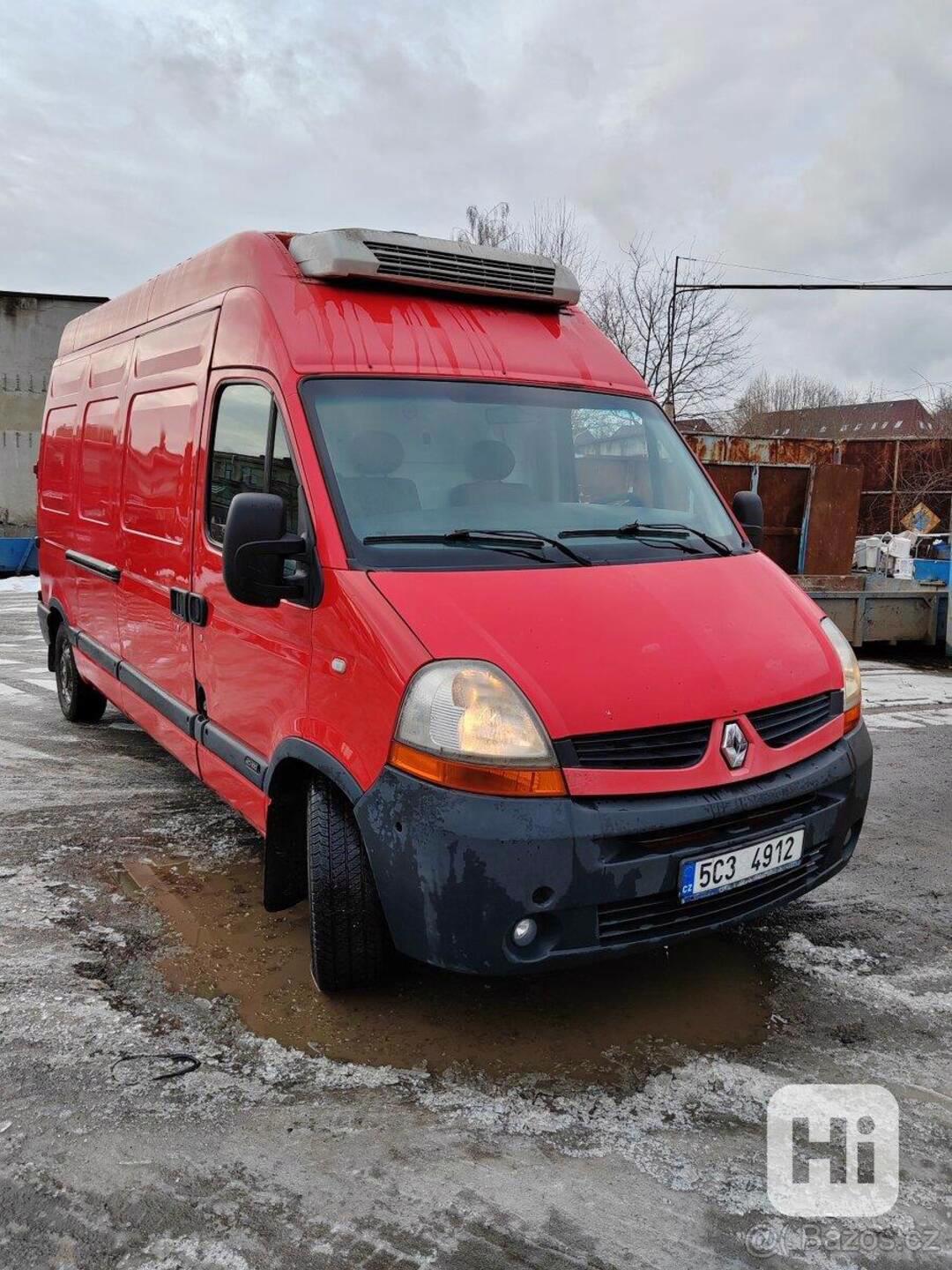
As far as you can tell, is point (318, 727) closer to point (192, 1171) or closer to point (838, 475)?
point (192, 1171)

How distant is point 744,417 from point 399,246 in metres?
44.2

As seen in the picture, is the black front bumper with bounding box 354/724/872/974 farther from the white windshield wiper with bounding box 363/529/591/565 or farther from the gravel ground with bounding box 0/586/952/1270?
the white windshield wiper with bounding box 363/529/591/565

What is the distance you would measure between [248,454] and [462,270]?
114cm

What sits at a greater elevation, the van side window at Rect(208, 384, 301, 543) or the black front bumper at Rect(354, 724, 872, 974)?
the van side window at Rect(208, 384, 301, 543)

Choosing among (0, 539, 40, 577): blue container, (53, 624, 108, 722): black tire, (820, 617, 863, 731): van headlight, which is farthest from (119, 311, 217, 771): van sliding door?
(0, 539, 40, 577): blue container

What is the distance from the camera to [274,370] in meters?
3.63

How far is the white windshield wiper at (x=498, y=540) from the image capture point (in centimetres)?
330

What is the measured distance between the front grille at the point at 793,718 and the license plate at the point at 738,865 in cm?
30

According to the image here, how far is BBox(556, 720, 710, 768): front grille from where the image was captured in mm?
2814

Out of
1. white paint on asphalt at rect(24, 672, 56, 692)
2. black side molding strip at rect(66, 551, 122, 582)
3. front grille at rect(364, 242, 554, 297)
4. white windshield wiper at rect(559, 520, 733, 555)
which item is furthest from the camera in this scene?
white paint on asphalt at rect(24, 672, 56, 692)

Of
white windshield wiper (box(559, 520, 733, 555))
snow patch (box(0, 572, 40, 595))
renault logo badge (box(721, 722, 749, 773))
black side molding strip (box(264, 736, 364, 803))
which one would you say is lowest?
snow patch (box(0, 572, 40, 595))

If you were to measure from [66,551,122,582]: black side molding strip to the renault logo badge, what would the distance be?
3.61 meters

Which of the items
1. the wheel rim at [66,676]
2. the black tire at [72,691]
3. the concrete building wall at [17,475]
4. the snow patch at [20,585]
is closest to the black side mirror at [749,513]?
the black tire at [72,691]

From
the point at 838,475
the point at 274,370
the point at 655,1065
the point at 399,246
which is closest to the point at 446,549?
the point at 274,370
